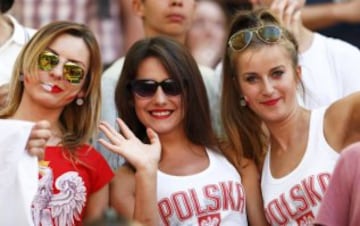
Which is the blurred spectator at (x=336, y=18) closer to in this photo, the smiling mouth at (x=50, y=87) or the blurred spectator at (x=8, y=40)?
the blurred spectator at (x=8, y=40)

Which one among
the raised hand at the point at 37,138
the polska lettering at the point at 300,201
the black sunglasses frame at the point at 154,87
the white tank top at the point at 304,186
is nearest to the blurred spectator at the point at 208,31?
the black sunglasses frame at the point at 154,87

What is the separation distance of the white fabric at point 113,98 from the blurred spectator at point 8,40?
19.3 inches

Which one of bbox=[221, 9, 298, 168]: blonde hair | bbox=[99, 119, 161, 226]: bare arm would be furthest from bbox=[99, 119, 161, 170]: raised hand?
bbox=[221, 9, 298, 168]: blonde hair

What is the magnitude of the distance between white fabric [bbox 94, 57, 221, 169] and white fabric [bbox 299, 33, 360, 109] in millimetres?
483

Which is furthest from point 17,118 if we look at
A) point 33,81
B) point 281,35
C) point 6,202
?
point 281,35

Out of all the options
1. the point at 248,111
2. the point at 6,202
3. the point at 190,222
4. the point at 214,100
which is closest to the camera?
the point at 6,202

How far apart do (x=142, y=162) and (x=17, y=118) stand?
0.65 metres

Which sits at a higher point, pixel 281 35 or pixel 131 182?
pixel 281 35

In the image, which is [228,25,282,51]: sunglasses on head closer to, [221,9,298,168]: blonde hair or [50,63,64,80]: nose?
[221,9,298,168]: blonde hair

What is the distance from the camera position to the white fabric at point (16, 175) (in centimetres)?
520

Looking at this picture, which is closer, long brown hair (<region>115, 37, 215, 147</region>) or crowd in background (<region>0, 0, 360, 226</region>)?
crowd in background (<region>0, 0, 360, 226</region>)

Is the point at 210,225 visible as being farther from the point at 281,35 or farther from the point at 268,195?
the point at 281,35

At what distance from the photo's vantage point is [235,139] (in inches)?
234

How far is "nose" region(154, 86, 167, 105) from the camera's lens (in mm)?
5766
